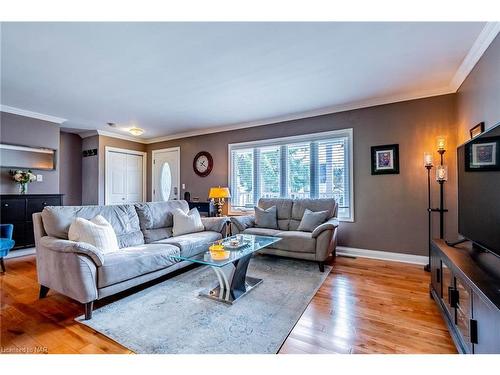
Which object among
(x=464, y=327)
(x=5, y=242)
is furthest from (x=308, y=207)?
(x=5, y=242)

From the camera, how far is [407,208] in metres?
3.49

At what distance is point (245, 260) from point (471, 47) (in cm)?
304

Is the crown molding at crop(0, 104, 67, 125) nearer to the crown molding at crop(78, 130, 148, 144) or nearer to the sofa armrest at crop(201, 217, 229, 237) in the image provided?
the crown molding at crop(78, 130, 148, 144)

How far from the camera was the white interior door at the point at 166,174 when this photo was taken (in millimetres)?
5996

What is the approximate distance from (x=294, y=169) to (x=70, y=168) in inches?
209

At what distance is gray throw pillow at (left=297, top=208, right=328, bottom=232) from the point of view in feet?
11.7

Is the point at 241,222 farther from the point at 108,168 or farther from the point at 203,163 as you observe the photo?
the point at 108,168

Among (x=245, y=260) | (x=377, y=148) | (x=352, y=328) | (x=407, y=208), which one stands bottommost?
(x=352, y=328)

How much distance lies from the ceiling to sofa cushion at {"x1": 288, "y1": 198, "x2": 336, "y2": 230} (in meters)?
1.59

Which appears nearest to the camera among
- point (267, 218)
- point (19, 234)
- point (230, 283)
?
point (230, 283)

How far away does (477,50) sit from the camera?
229 centimetres
